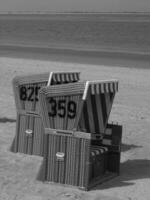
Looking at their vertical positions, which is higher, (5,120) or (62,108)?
(62,108)

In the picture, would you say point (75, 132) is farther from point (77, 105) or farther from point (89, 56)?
point (89, 56)

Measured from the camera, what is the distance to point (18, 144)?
912 cm

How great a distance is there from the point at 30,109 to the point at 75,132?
178cm

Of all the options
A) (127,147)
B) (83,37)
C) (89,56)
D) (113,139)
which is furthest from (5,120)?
(83,37)

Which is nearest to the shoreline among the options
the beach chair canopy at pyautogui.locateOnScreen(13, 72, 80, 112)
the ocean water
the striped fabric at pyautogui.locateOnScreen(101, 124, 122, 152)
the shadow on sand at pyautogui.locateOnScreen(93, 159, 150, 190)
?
the ocean water

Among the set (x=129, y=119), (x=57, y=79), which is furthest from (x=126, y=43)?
(x=57, y=79)

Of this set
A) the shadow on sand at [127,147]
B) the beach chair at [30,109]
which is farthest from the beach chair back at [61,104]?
the shadow on sand at [127,147]

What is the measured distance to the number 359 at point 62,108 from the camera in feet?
24.8

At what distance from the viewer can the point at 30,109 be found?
912cm

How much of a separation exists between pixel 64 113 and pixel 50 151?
0.51 meters

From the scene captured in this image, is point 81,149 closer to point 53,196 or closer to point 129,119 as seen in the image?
point 53,196

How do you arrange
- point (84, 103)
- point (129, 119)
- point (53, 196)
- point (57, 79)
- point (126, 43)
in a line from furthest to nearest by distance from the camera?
point (126, 43) → point (129, 119) → point (57, 79) → point (84, 103) → point (53, 196)

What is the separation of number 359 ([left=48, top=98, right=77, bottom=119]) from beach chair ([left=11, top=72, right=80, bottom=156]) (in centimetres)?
124

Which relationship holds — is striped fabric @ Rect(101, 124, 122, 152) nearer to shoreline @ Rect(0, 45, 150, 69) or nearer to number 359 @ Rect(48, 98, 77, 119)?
number 359 @ Rect(48, 98, 77, 119)
